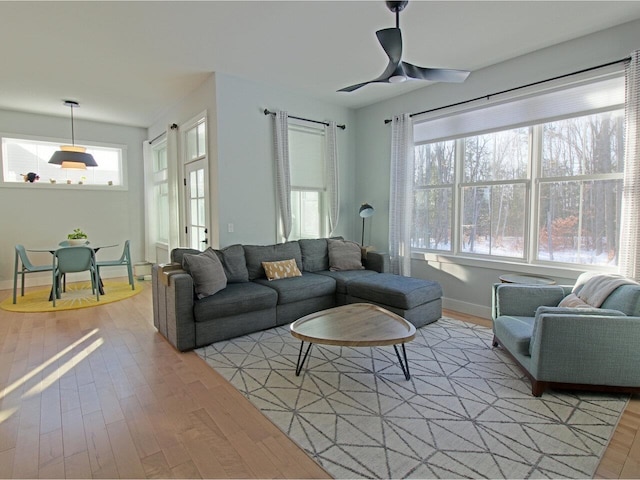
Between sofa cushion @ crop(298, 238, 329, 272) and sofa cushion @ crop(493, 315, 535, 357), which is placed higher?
sofa cushion @ crop(298, 238, 329, 272)

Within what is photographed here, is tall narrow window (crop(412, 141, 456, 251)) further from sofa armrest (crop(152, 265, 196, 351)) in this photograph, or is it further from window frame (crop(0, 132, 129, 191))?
window frame (crop(0, 132, 129, 191))

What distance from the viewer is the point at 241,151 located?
4.52m

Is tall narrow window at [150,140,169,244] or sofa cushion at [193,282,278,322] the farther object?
tall narrow window at [150,140,169,244]

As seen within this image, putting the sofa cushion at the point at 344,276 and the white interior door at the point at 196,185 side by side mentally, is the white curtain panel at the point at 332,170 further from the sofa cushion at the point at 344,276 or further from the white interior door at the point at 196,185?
the white interior door at the point at 196,185

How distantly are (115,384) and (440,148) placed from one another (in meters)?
4.48

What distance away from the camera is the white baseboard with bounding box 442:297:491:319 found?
13.9 ft

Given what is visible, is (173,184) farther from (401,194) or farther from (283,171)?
(401,194)

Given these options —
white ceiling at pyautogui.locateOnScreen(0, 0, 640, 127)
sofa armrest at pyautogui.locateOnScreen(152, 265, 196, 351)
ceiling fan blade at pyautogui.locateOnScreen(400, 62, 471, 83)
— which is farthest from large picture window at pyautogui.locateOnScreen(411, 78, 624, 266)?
sofa armrest at pyautogui.locateOnScreen(152, 265, 196, 351)

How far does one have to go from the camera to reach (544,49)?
3613mm

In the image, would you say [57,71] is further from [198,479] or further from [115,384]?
[198,479]

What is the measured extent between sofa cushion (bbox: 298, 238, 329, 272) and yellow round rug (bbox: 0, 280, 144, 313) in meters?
2.78

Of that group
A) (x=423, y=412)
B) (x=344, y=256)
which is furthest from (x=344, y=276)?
(x=423, y=412)

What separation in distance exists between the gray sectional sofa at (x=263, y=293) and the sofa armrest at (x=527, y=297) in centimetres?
86

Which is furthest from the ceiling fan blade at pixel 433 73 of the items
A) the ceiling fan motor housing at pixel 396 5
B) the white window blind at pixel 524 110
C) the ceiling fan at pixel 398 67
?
the white window blind at pixel 524 110
